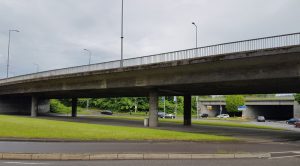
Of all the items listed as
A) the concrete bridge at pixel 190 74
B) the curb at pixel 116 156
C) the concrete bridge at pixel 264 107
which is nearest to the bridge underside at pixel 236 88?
the concrete bridge at pixel 190 74

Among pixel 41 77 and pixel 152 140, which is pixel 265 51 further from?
pixel 41 77

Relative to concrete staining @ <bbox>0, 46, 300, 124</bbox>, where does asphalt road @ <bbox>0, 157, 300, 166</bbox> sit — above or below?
Result: below

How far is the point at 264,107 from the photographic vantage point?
96688 mm

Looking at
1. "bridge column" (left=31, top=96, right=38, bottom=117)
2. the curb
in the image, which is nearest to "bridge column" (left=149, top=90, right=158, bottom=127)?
the curb

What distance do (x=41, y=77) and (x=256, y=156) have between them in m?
42.2

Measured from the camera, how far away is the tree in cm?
9194

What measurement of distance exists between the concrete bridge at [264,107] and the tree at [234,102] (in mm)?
1525

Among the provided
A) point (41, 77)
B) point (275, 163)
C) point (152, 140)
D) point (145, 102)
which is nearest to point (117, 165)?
point (275, 163)

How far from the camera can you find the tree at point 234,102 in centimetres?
9194

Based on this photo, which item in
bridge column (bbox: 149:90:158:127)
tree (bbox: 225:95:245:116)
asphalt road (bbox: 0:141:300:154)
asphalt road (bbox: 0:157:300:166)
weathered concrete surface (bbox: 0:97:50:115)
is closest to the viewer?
asphalt road (bbox: 0:157:300:166)

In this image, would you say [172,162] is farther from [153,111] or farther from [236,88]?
[236,88]

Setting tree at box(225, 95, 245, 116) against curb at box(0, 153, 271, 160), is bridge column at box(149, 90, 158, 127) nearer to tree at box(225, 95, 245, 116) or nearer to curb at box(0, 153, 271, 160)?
curb at box(0, 153, 271, 160)

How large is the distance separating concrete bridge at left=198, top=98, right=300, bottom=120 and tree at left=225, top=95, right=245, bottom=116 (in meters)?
1.53

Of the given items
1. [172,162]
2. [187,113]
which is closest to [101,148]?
[172,162]
